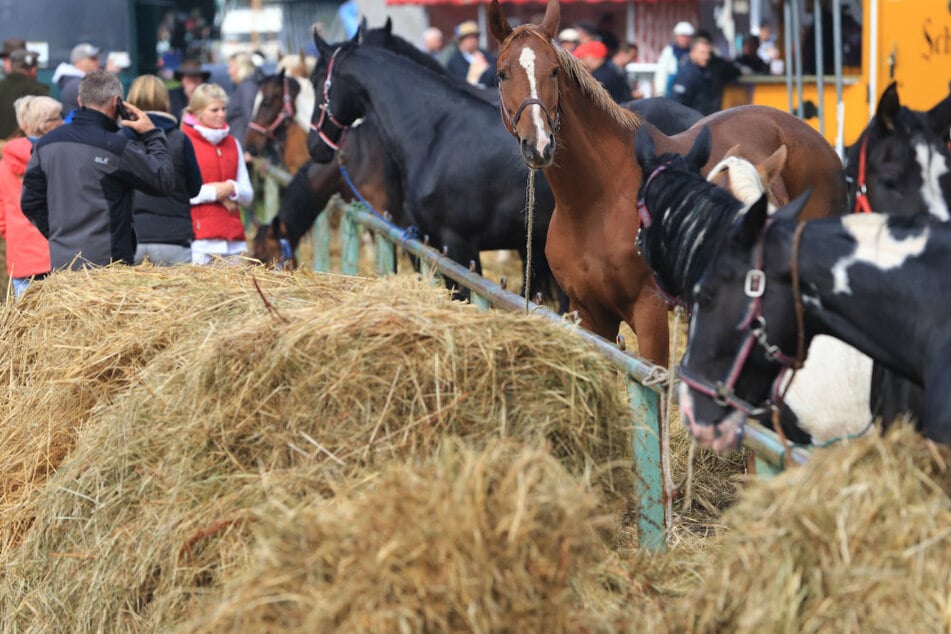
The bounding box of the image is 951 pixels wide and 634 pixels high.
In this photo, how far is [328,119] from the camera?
9125mm

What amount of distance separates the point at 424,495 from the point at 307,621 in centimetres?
36

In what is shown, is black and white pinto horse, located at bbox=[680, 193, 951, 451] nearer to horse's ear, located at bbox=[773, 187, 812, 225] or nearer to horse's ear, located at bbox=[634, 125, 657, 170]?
horse's ear, located at bbox=[773, 187, 812, 225]

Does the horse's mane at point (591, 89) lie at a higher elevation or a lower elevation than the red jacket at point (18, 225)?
higher

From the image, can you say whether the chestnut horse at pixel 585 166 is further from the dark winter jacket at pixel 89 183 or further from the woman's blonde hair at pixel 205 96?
the woman's blonde hair at pixel 205 96

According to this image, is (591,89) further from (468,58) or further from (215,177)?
(468,58)

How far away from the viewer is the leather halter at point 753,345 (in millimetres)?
3377

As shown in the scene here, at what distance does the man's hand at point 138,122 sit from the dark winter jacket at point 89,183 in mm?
42

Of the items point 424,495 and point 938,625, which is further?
point 424,495

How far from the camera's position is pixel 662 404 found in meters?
4.09

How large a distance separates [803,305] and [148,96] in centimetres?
532

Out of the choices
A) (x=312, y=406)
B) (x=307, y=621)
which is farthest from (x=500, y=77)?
(x=307, y=621)

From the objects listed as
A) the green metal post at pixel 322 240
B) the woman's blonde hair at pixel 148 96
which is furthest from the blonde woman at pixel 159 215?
the green metal post at pixel 322 240

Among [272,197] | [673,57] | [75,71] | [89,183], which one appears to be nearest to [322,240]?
[272,197]

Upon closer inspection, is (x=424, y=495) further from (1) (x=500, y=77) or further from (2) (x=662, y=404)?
(1) (x=500, y=77)
